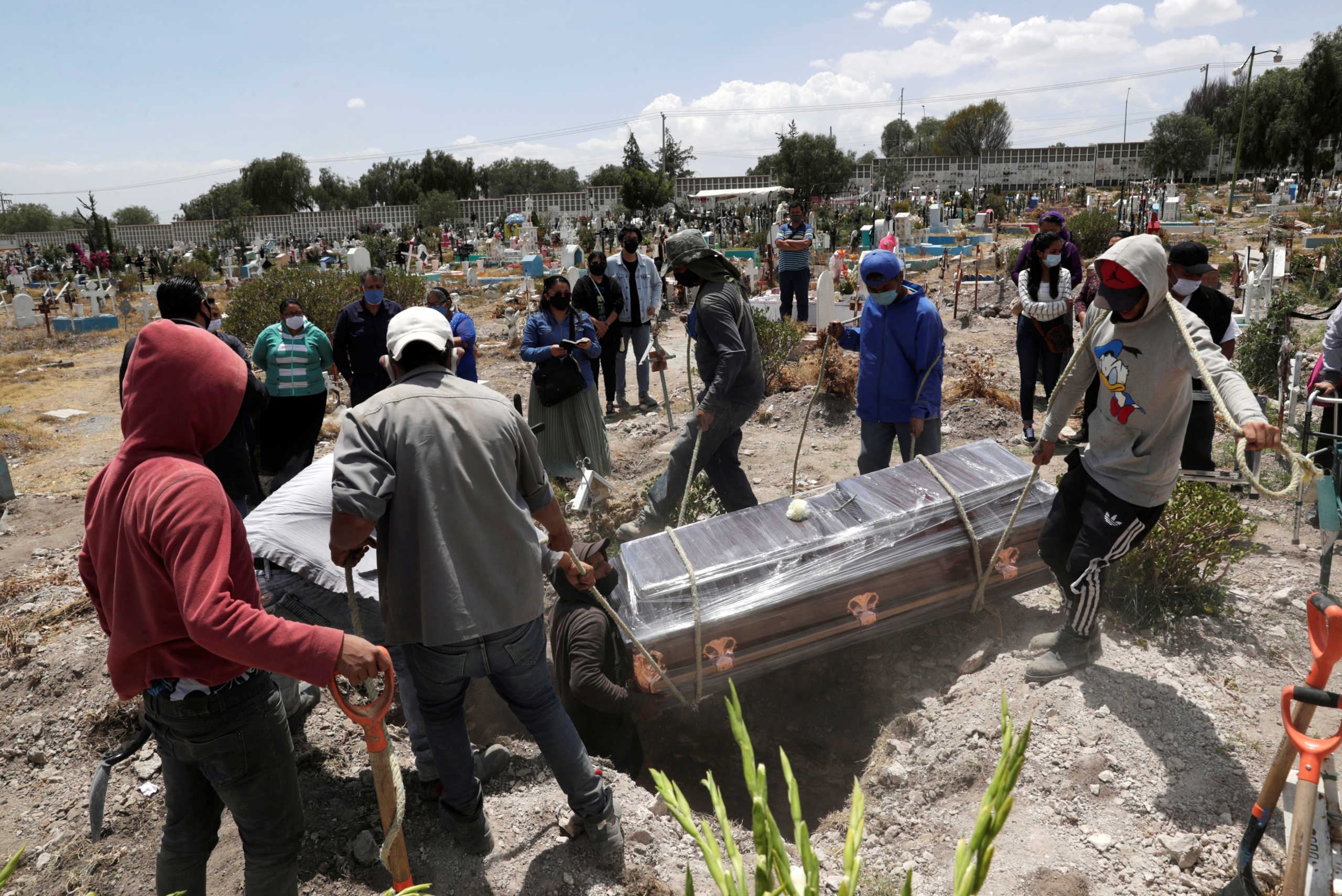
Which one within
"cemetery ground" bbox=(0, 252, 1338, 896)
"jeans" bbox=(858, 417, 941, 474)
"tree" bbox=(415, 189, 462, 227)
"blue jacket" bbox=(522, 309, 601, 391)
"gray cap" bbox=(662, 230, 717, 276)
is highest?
"tree" bbox=(415, 189, 462, 227)

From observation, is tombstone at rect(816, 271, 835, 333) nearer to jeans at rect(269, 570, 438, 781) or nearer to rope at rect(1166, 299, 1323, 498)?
rope at rect(1166, 299, 1323, 498)

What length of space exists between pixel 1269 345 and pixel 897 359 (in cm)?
492

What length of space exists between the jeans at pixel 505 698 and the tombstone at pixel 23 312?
1984cm

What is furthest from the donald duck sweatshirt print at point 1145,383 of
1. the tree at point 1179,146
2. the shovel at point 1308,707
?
the tree at point 1179,146

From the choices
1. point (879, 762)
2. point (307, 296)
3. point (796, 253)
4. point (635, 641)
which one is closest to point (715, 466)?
point (635, 641)

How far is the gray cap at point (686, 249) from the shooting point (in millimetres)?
4195

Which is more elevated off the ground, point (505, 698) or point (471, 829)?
point (505, 698)

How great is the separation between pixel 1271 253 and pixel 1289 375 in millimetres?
4079

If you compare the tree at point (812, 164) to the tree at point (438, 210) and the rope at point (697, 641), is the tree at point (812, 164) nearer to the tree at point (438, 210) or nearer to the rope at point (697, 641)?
the tree at point (438, 210)

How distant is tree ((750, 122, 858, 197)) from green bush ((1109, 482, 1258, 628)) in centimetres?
3896

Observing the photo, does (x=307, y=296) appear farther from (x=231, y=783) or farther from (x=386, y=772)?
(x=386, y=772)

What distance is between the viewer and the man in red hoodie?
1.74 m

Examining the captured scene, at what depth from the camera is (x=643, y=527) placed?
4.76 m

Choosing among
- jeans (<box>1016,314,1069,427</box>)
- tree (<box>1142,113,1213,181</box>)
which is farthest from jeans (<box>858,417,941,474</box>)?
tree (<box>1142,113,1213,181</box>)
